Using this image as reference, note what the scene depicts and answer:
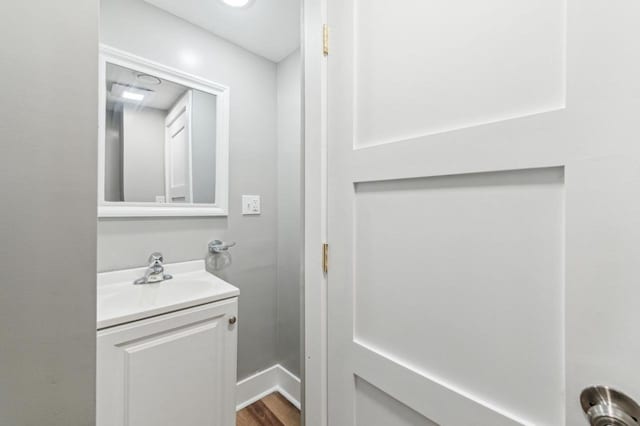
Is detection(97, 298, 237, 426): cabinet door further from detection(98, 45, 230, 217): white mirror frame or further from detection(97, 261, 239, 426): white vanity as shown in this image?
detection(98, 45, 230, 217): white mirror frame

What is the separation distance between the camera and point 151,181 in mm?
1434

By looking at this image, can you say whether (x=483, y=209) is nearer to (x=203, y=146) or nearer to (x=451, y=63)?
(x=451, y=63)

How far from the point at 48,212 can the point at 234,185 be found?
52.1 inches

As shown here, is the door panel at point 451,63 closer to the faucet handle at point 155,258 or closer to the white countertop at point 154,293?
the white countertop at point 154,293

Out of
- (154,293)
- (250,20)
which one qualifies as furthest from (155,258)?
(250,20)

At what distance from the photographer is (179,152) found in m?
1.52

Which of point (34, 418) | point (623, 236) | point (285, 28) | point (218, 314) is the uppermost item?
point (285, 28)

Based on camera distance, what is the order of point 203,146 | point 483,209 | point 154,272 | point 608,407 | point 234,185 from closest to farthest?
point 608,407 → point 483,209 → point 154,272 → point 203,146 → point 234,185

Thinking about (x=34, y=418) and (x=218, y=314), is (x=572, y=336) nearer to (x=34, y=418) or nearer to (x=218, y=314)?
(x=34, y=418)

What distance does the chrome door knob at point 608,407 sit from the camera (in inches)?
14.6

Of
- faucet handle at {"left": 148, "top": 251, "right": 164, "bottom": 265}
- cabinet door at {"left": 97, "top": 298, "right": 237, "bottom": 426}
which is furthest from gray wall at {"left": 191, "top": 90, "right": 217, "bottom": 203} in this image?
cabinet door at {"left": 97, "top": 298, "right": 237, "bottom": 426}

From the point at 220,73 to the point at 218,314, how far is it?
1446mm

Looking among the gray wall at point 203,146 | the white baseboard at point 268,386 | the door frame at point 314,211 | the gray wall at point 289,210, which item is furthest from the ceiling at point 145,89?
the white baseboard at point 268,386

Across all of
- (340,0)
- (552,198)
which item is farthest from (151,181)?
(552,198)
